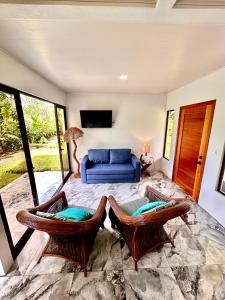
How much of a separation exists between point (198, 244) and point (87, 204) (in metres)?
1.88

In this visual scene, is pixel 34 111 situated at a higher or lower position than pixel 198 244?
higher

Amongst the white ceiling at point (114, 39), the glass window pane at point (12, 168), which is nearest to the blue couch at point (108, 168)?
the glass window pane at point (12, 168)

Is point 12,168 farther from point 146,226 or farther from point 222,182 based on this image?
point 222,182

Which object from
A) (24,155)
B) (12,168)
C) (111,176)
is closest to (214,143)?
(111,176)

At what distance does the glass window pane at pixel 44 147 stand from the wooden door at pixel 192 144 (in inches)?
124

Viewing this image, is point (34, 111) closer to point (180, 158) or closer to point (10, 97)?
point (10, 97)

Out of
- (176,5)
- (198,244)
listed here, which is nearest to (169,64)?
(176,5)

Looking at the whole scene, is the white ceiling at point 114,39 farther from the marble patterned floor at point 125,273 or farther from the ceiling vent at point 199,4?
the marble patterned floor at point 125,273

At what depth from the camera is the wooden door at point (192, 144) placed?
2467 millimetres

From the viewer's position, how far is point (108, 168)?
3516 mm

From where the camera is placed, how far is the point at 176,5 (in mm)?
944

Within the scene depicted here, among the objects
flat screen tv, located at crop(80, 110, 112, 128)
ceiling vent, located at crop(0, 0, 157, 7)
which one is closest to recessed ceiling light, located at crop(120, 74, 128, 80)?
flat screen tv, located at crop(80, 110, 112, 128)

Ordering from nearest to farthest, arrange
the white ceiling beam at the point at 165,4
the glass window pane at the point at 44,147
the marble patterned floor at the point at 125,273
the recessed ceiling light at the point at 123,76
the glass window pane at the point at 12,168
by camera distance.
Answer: the white ceiling beam at the point at 165,4, the marble patterned floor at the point at 125,273, the glass window pane at the point at 12,168, the recessed ceiling light at the point at 123,76, the glass window pane at the point at 44,147

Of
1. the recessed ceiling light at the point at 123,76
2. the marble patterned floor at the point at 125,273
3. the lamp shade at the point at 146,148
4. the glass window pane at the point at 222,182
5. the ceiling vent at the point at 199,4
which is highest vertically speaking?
the recessed ceiling light at the point at 123,76
